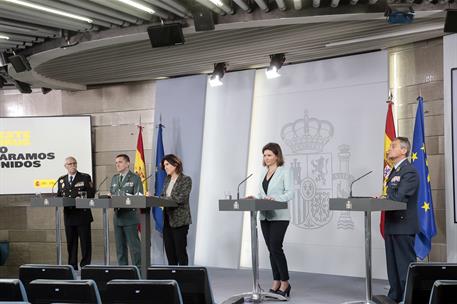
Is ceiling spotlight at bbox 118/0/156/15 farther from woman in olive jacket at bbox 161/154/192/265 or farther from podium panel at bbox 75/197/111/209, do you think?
podium panel at bbox 75/197/111/209

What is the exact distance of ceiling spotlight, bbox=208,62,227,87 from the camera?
7.65 metres

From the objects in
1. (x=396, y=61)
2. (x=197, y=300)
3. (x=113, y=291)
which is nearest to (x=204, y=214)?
(x=396, y=61)

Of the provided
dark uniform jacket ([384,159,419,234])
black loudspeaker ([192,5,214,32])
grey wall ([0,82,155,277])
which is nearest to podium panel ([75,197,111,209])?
black loudspeaker ([192,5,214,32])

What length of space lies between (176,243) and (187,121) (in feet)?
8.64

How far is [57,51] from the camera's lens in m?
6.75

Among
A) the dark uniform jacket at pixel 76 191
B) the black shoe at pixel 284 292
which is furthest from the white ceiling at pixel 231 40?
the black shoe at pixel 284 292

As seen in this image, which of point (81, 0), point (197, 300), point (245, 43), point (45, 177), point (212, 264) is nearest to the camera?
point (197, 300)

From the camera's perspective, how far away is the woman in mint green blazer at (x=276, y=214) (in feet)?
17.8

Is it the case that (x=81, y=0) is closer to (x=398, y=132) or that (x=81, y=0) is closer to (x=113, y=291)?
(x=113, y=291)

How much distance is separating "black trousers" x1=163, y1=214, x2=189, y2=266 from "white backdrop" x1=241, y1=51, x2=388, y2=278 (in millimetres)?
1884

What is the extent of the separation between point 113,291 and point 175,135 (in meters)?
5.33

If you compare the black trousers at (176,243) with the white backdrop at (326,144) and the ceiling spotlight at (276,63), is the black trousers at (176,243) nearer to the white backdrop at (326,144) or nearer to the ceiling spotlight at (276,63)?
the white backdrop at (326,144)

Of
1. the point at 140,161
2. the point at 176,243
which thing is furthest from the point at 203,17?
the point at 140,161

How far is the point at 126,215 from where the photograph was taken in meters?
6.74
